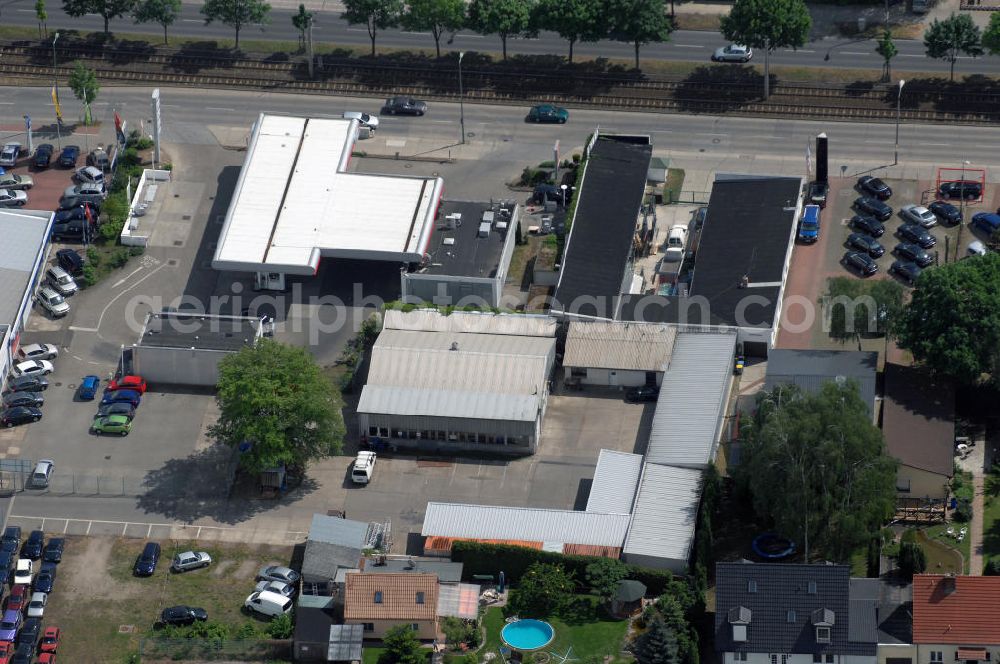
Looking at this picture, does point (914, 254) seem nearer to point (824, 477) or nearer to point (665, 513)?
point (824, 477)

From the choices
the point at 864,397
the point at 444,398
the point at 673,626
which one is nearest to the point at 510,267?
the point at 444,398

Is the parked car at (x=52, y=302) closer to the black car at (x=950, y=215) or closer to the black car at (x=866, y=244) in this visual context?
the black car at (x=866, y=244)

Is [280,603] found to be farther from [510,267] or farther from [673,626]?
[510,267]

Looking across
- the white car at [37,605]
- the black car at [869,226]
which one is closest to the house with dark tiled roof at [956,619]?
the black car at [869,226]

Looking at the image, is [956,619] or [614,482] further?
[614,482]

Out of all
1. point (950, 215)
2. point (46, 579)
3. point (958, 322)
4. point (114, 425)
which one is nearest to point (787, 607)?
point (958, 322)
